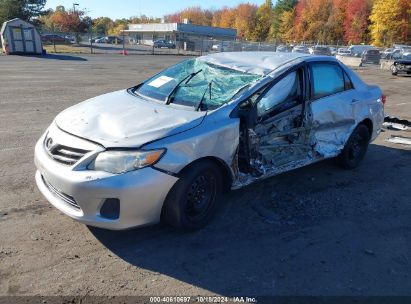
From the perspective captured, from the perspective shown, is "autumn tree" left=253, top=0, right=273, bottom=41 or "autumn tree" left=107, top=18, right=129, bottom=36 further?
"autumn tree" left=107, top=18, right=129, bottom=36

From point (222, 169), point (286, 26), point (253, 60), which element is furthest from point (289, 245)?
point (286, 26)

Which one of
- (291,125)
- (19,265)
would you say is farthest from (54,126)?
(291,125)

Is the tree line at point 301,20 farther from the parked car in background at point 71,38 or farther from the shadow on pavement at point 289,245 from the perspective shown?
the shadow on pavement at point 289,245

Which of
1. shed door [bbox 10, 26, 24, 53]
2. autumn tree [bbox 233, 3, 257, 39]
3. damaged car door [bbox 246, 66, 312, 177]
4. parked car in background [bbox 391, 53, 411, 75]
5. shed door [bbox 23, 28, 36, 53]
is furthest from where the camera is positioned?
autumn tree [bbox 233, 3, 257, 39]

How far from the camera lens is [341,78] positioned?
548 cm

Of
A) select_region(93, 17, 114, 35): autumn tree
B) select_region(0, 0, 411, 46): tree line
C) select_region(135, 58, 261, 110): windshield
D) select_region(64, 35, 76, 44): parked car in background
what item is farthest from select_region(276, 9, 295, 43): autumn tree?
select_region(135, 58, 261, 110): windshield

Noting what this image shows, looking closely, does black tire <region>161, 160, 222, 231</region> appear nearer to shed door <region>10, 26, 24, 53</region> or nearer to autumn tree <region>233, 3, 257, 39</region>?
shed door <region>10, 26, 24, 53</region>

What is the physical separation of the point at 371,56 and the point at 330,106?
34.1 meters

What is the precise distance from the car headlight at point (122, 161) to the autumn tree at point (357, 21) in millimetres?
80711

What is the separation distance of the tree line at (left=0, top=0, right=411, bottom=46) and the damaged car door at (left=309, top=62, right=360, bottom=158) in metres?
59.1

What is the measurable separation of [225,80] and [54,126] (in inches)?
73.0

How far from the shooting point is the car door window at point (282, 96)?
14.2ft

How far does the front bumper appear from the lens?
10.4 feet

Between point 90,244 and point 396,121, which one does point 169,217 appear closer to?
point 90,244
